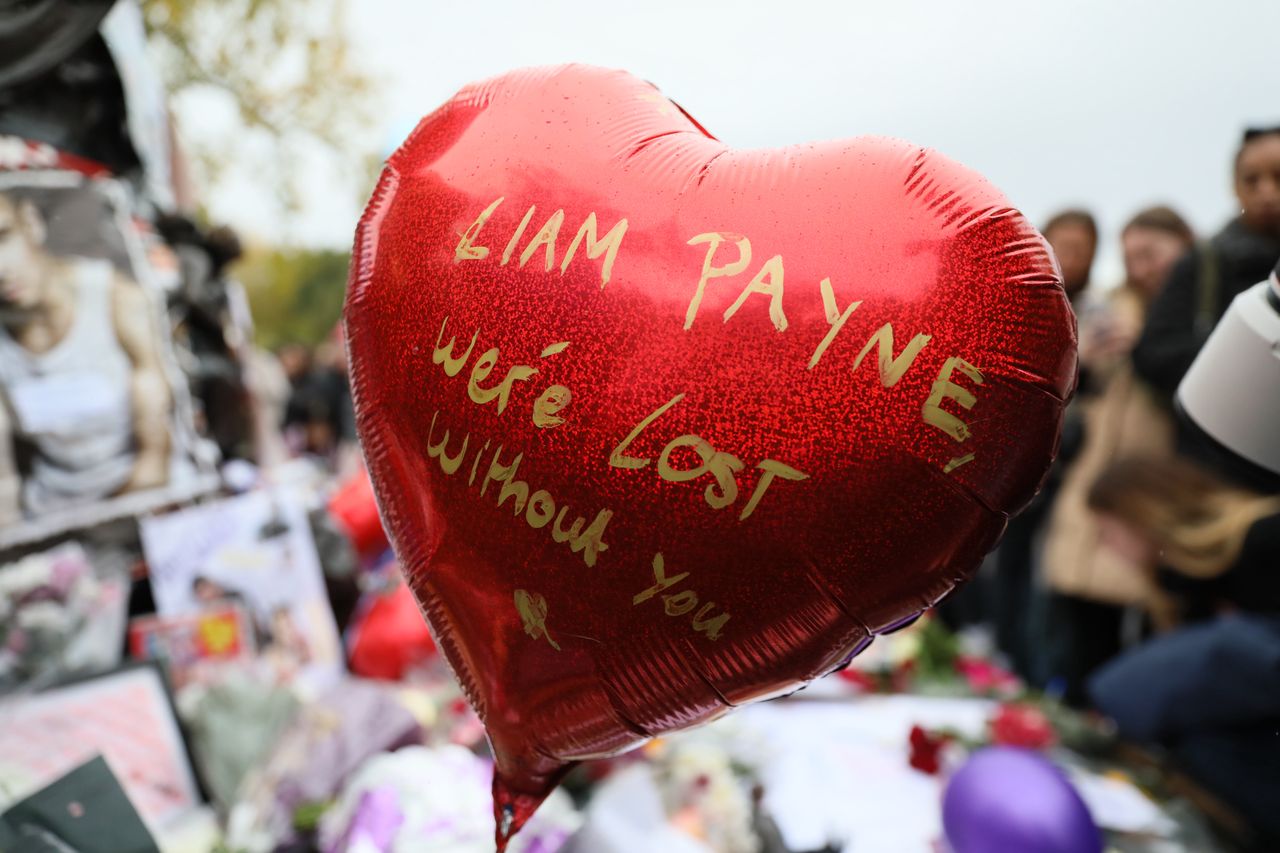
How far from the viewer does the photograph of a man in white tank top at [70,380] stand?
54.1 inches

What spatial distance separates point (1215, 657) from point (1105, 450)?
2.73 ft

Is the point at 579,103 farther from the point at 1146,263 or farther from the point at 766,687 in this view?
the point at 1146,263

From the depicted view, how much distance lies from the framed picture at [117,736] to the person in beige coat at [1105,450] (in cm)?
212

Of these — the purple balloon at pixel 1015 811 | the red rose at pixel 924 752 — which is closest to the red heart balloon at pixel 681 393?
the purple balloon at pixel 1015 811

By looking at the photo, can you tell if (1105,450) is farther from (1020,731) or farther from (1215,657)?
(1020,731)

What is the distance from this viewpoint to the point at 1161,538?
1878mm

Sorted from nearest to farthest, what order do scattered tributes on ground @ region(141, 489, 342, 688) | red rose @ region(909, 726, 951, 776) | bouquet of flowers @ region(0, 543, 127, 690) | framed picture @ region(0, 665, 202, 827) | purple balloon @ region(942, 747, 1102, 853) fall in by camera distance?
purple balloon @ region(942, 747, 1102, 853), framed picture @ region(0, 665, 202, 827), bouquet of flowers @ region(0, 543, 127, 690), red rose @ region(909, 726, 951, 776), scattered tributes on ground @ region(141, 489, 342, 688)

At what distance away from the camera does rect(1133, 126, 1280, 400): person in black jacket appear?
1.56 metres

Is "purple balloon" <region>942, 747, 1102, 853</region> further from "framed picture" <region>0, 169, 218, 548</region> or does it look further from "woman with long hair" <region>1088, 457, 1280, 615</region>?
"framed picture" <region>0, 169, 218, 548</region>

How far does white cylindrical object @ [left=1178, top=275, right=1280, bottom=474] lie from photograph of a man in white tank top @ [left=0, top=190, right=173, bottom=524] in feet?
5.33

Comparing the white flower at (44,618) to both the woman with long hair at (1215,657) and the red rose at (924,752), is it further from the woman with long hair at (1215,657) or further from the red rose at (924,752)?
the woman with long hair at (1215,657)

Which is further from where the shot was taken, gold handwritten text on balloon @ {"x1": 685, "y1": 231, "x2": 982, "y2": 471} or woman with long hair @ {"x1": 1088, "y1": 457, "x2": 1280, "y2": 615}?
woman with long hair @ {"x1": 1088, "y1": 457, "x2": 1280, "y2": 615}

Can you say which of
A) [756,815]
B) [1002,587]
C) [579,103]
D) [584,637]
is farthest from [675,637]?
[1002,587]

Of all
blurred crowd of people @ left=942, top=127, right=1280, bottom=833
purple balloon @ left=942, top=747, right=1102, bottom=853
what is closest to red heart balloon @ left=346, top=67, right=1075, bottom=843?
blurred crowd of people @ left=942, top=127, right=1280, bottom=833
